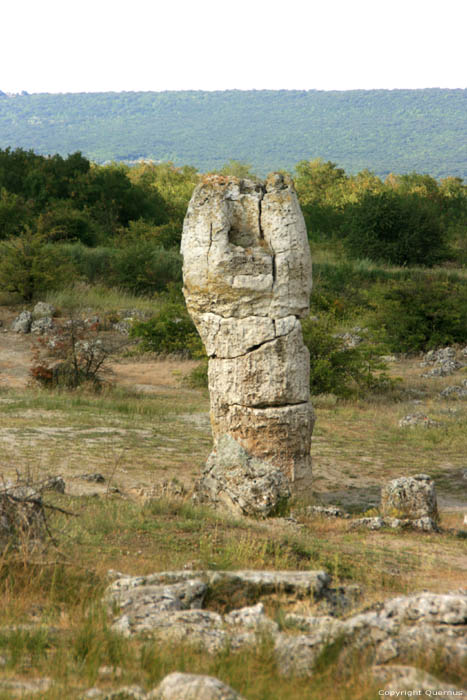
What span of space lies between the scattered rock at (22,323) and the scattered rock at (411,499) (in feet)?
48.8

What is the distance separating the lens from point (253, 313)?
336 inches

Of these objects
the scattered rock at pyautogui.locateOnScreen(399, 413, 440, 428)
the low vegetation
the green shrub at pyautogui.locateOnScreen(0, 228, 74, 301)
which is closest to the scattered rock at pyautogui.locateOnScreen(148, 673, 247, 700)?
the low vegetation

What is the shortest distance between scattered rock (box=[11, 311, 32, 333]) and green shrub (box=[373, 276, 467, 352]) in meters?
9.67

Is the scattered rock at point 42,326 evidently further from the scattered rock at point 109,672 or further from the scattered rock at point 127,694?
the scattered rock at point 127,694

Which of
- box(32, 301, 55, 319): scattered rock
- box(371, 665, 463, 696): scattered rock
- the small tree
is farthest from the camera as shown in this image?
box(32, 301, 55, 319): scattered rock

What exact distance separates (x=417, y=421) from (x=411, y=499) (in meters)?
5.35

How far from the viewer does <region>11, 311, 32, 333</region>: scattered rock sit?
21047 millimetres

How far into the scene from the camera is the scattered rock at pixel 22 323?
2105 cm

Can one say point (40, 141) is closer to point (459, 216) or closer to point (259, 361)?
point (459, 216)

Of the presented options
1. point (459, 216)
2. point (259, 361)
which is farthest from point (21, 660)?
point (459, 216)

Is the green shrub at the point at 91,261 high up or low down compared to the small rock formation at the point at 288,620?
up

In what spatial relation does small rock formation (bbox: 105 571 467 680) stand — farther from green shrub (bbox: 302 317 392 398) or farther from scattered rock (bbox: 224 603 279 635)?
green shrub (bbox: 302 317 392 398)

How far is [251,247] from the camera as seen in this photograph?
8609 mm

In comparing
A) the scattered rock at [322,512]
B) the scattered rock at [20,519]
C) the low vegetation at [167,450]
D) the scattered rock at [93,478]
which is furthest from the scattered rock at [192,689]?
the scattered rock at [93,478]
